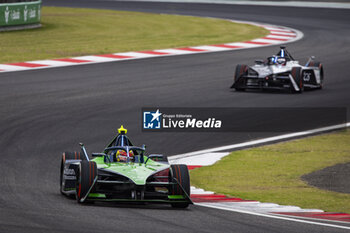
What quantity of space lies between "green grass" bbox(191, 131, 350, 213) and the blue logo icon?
3.06 metres

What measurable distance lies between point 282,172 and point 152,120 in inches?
228

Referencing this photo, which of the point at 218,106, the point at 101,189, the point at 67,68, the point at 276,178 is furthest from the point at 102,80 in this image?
the point at 101,189

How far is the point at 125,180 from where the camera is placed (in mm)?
12727

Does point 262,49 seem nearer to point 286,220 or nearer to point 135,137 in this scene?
point 135,137

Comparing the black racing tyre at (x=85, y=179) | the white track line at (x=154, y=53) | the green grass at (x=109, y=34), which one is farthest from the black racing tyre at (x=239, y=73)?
the black racing tyre at (x=85, y=179)

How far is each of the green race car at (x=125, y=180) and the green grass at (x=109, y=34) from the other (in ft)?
57.4

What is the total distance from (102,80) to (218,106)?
529cm

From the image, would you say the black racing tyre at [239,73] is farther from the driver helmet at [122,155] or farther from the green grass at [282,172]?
the driver helmet at [122,155]

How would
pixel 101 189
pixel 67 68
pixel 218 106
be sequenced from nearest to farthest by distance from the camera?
pixel 101 189 → pixel 218 106 → pixel 67 68

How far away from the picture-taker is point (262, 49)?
34.9 meters

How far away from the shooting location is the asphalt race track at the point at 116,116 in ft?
37.7

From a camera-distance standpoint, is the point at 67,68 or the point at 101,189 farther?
the point at 67,68

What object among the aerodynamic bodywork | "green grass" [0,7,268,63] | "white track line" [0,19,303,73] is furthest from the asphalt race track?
"green grass" [0,7,268,63]

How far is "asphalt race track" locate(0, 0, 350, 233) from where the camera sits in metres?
11.5
